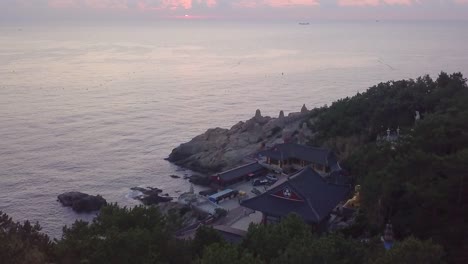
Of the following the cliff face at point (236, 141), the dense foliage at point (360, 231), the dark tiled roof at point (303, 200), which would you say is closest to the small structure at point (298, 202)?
→ the dark tiled roof at point (303, 200)

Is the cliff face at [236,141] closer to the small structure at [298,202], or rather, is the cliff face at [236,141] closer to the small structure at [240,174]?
the small structure at [240,174]

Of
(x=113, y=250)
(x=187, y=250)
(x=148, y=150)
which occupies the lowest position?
(x=148, y=150)

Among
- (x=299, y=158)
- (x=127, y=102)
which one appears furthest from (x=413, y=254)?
(x=127, y=102)

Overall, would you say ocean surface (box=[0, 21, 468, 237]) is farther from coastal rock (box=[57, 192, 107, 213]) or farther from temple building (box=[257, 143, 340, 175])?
temple building (box=[257, 143, 340, 175])

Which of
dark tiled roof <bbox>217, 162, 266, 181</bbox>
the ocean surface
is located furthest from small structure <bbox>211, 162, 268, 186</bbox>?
the ocean surface

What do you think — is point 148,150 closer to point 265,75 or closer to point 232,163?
point 232,163

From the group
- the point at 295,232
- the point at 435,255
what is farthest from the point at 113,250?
the point at 435,255

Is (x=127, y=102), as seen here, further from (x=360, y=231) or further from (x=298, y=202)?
(x=360, y=231)
